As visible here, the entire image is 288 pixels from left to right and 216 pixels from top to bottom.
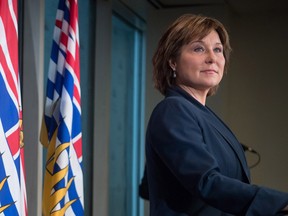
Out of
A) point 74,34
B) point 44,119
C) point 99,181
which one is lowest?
point 99,181

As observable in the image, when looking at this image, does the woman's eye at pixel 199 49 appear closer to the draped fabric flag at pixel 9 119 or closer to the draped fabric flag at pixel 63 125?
the draped fabric flag at pixel 9 119

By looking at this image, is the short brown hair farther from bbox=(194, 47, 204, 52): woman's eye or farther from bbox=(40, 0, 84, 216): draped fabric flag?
bbox=(40, 0, 84, 216): draped fabric flag

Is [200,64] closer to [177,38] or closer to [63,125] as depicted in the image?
[177,38]

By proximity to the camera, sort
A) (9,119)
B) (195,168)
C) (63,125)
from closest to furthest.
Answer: (195,168) → (9,119) → (63,125)

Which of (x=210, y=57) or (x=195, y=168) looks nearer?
(x=195, y=168)

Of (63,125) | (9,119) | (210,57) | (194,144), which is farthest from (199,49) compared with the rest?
(63,125)

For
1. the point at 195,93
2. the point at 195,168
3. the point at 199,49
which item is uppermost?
the point at 199,49

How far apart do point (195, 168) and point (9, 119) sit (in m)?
1.26

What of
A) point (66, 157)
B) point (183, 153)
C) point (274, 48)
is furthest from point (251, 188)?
point (274, 48)

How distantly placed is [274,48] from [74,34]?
2.96 meters

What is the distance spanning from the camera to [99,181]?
178 inches

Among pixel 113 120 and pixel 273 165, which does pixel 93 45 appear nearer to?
pixel 113 120

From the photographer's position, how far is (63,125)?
280cm

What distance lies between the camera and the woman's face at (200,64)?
1.42m
